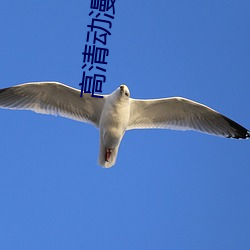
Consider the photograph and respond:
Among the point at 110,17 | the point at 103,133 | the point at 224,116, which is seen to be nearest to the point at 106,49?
the point at 110,17

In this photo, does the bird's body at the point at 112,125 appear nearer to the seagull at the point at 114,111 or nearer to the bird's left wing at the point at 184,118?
the seagull at the point at 114,111

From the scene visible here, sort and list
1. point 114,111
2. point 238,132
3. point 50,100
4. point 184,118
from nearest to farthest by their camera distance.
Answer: point 114,111, point 50,100, point 184,118, point 238,132

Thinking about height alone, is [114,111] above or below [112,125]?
above

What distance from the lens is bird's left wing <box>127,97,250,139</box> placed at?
5.97m

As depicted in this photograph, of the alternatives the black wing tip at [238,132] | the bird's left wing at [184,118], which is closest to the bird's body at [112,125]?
the bird's left wing at [184,118]

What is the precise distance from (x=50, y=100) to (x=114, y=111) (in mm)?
996

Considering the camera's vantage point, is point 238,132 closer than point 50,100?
No

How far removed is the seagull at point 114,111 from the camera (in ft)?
18.2

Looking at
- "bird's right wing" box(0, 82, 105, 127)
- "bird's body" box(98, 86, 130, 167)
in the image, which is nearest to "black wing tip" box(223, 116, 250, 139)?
"bird's body" box(98, 86, 130, 167)

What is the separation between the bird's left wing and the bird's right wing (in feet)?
1.76

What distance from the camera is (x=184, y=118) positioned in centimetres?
617

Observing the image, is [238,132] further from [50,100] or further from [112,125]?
[50,100]

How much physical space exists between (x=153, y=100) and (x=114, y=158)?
0.89 m

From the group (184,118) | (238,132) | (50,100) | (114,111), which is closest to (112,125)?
(114,111)
